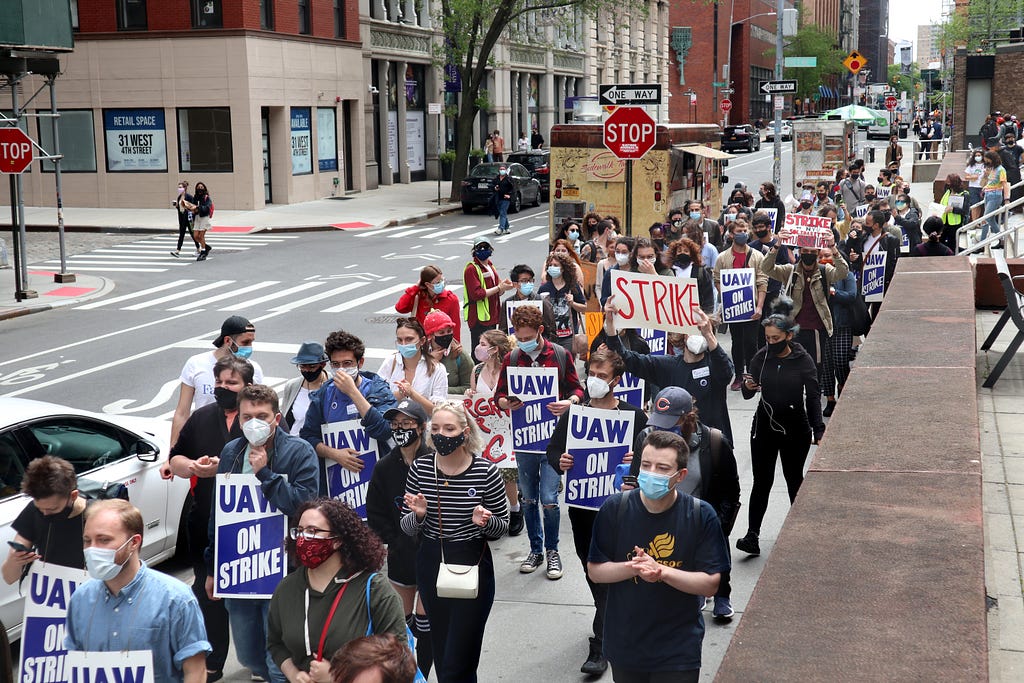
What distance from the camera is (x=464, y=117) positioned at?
42594mm

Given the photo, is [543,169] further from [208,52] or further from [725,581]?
[725,581]

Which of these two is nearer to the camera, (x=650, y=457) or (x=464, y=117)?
(x=650, y=457)

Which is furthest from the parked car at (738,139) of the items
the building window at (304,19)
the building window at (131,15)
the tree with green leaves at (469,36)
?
the building window at (131,15)

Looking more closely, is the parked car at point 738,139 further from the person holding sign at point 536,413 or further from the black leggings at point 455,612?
the black leggings at point 455,612

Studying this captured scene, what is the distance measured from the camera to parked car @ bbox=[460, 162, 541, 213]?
1574 inches

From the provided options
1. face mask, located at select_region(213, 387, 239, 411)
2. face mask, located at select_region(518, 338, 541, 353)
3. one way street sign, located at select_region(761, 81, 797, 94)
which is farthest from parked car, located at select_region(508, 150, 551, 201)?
face mask, located at select_region(213, 387, 239, 411)

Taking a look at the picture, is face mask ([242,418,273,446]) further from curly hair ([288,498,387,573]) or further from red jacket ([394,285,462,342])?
red jacket ([394,285,462,342])

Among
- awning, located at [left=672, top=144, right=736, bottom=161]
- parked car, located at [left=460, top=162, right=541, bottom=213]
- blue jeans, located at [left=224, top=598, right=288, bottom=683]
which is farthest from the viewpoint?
parked car, located at [left=460, top=162, right=541, bottom=213]

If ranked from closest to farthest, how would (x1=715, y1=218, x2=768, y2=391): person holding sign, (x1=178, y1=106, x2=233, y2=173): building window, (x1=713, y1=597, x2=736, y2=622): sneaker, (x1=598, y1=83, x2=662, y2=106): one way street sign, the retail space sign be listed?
(x1=713, y1=597, x2=736, y2=622): sneaker → (x1=715, y1=218, x2=768, y2=391): person holding sign → (x1=598, y1=83, x2=662, y2=106): one way street sign → (x1=178, y1=106, x2=233, y2=173): building window → the retail space sign

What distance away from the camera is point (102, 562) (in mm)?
4766

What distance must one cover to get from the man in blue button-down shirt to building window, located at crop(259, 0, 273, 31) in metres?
36.6

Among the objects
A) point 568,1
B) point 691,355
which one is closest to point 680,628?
point 691,355

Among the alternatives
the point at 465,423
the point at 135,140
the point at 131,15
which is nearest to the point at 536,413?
the point at 465,423

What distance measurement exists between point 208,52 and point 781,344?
A: 3318cm
